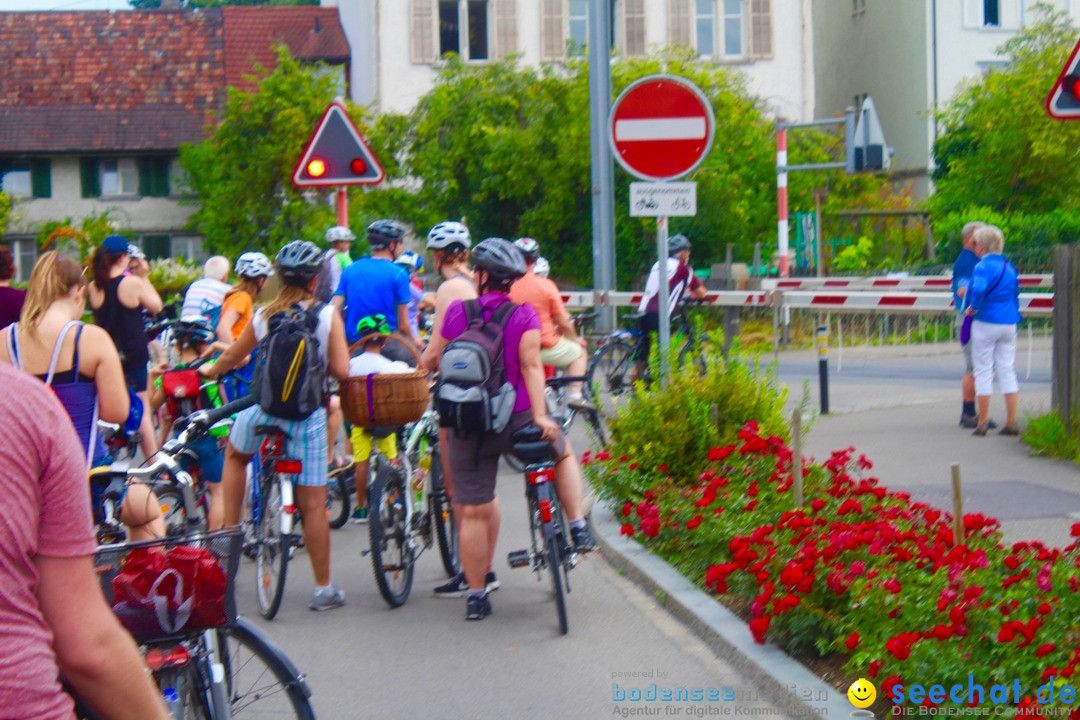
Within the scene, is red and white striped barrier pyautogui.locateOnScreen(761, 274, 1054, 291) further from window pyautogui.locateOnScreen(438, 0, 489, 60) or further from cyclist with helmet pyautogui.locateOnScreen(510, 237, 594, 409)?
window pyautogui.locateOnScreen(438, 0, 489, 60)

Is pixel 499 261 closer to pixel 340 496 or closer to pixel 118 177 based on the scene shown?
pixel 340 496

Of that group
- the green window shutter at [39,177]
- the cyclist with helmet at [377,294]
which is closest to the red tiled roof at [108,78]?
the green window shutter at [39,177]

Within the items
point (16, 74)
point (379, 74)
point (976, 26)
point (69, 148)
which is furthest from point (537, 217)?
point (16, 74)

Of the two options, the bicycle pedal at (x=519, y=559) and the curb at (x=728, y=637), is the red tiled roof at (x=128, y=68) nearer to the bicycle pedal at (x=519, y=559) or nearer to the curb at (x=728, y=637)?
the curb at (x=728, y=637)

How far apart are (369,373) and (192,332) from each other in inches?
73.5

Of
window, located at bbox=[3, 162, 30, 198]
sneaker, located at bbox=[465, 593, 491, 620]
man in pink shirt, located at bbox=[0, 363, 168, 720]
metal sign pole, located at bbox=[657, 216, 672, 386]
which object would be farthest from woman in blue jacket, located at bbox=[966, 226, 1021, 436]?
window, located at bbox=[3, 162, 30, 198]

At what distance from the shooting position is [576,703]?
5.62m

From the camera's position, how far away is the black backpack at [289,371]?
6.97m

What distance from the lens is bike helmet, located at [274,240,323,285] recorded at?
7.25 meters

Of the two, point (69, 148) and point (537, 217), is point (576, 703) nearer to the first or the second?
point (537, 217)

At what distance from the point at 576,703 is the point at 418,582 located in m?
2.66

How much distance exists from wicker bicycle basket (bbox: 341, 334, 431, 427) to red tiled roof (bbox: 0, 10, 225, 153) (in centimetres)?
4485

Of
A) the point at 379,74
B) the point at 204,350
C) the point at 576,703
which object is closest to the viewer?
the point at 576,703

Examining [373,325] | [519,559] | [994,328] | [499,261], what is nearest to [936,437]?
[994,328]
